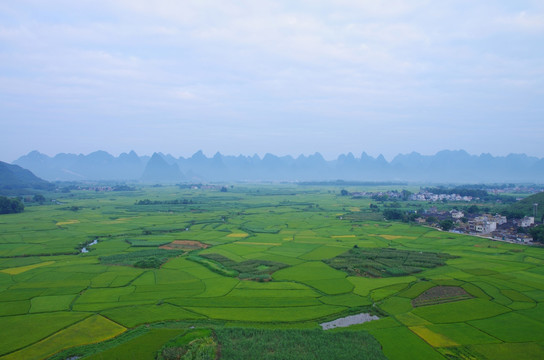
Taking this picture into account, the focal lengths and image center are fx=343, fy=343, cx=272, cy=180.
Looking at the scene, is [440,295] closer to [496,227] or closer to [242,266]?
[242,266]

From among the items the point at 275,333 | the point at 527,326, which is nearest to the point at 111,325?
the point at 275,333

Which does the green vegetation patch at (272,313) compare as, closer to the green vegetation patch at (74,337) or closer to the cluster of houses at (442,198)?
the green vegetation patch at (74,337)

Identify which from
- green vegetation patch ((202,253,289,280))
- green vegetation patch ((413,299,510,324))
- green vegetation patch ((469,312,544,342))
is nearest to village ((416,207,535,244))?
green vegetation patch ((413,299,510,324))

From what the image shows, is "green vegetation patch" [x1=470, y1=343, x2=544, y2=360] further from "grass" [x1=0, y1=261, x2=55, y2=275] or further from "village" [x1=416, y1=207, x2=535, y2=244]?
"grass" [x1=0, y1=261, x2=55, y2=275]

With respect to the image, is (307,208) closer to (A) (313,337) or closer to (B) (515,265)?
(B) (515,265)

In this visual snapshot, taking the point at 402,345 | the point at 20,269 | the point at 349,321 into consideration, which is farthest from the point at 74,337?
the point at 20,269

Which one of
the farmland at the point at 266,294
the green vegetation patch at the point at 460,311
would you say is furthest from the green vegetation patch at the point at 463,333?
the green vegetation patch at the point at 460,311
